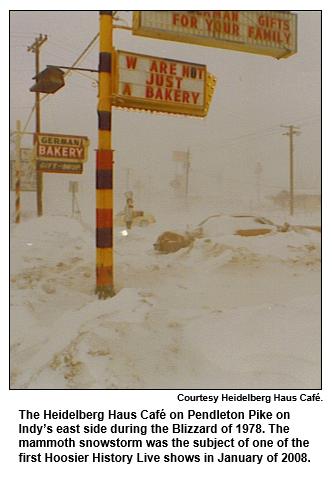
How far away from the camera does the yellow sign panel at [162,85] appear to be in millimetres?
3547

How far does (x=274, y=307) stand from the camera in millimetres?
3643

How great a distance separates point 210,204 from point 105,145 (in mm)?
1342

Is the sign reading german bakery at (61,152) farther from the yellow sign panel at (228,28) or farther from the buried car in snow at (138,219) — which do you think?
the yellow sign panel at (228,28)

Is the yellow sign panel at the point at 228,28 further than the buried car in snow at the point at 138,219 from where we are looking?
No

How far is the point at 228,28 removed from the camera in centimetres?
373

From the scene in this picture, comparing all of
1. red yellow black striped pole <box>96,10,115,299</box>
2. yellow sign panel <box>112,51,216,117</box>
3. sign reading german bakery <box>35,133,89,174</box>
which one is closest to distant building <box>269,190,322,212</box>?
yellow sign panel <box>112,51,216,117</box>

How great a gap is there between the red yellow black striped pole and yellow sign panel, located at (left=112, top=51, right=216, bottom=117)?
109 mm

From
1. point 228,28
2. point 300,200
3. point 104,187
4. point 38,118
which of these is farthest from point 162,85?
point 300,200

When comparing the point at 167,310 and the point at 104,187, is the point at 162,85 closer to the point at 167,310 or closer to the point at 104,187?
the point at 104,187

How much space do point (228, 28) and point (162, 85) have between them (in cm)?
94

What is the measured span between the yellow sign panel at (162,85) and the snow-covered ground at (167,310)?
112 cm

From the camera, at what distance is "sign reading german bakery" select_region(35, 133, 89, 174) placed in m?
3.61

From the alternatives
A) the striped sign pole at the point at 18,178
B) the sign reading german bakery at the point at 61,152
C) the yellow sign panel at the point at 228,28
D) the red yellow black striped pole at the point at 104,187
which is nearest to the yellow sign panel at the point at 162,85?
the red yellow black striped pole at the point at 104,187
